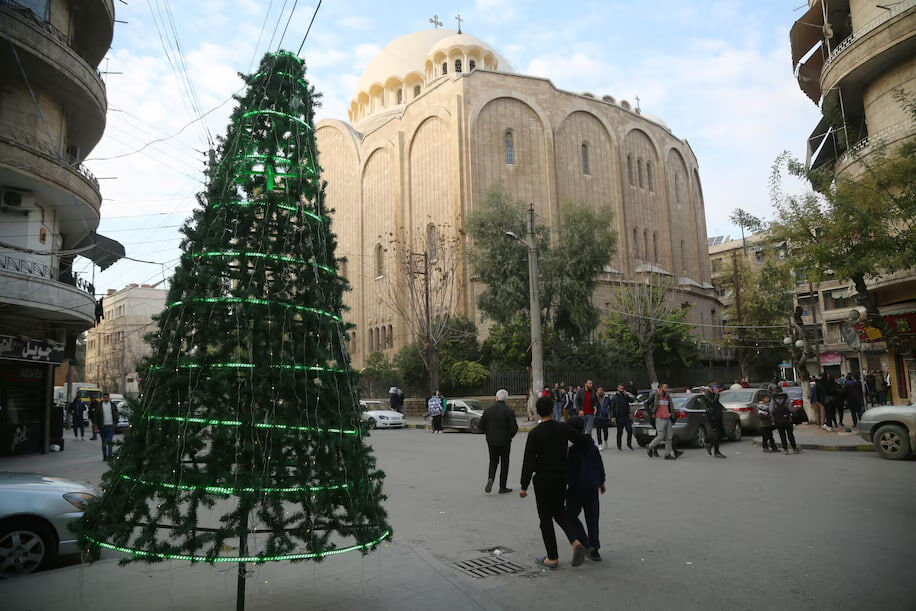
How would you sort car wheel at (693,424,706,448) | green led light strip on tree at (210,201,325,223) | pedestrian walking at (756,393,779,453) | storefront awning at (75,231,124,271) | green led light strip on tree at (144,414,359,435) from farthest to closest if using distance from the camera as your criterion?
storefront awning at (75,231,124,271)
car wheel at (693,424,706,448)
pedestrian walking at (756,393,779,453)
green led light strip on tree at (210,201,325,223)
green led light strip on tree at (144,414,359,435)

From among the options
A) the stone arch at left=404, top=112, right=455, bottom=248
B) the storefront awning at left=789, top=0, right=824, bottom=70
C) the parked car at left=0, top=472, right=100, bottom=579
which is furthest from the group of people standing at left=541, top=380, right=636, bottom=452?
the stone arch at left=404, top=112, right=455, bottom=248

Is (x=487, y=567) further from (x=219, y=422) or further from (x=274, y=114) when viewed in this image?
(x=274, y=114)

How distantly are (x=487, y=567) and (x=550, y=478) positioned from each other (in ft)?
3.21

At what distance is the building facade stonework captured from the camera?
3962 cm

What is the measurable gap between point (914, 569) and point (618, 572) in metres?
2.31

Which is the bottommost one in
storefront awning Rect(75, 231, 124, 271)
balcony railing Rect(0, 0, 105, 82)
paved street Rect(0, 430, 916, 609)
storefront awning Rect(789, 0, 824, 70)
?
paved street Rect(0, 430, 916, 609)

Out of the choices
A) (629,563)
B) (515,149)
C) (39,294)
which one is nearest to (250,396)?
(629,563)

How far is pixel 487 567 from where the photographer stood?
5.46 metres

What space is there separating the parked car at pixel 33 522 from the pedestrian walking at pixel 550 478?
391cm

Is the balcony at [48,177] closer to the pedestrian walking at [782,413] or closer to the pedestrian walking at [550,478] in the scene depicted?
the pedestrian walking at [550,478]

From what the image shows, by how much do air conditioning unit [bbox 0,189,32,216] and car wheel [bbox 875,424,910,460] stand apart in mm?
19300

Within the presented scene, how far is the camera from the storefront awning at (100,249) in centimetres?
1851

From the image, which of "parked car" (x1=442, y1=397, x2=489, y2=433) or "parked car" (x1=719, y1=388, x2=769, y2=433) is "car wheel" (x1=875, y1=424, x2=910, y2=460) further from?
"parked car" (x1=442, y1=397, x2=489, y2=433)

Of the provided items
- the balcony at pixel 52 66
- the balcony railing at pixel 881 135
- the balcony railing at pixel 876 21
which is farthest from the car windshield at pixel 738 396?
the balcony at pixel 52 66
